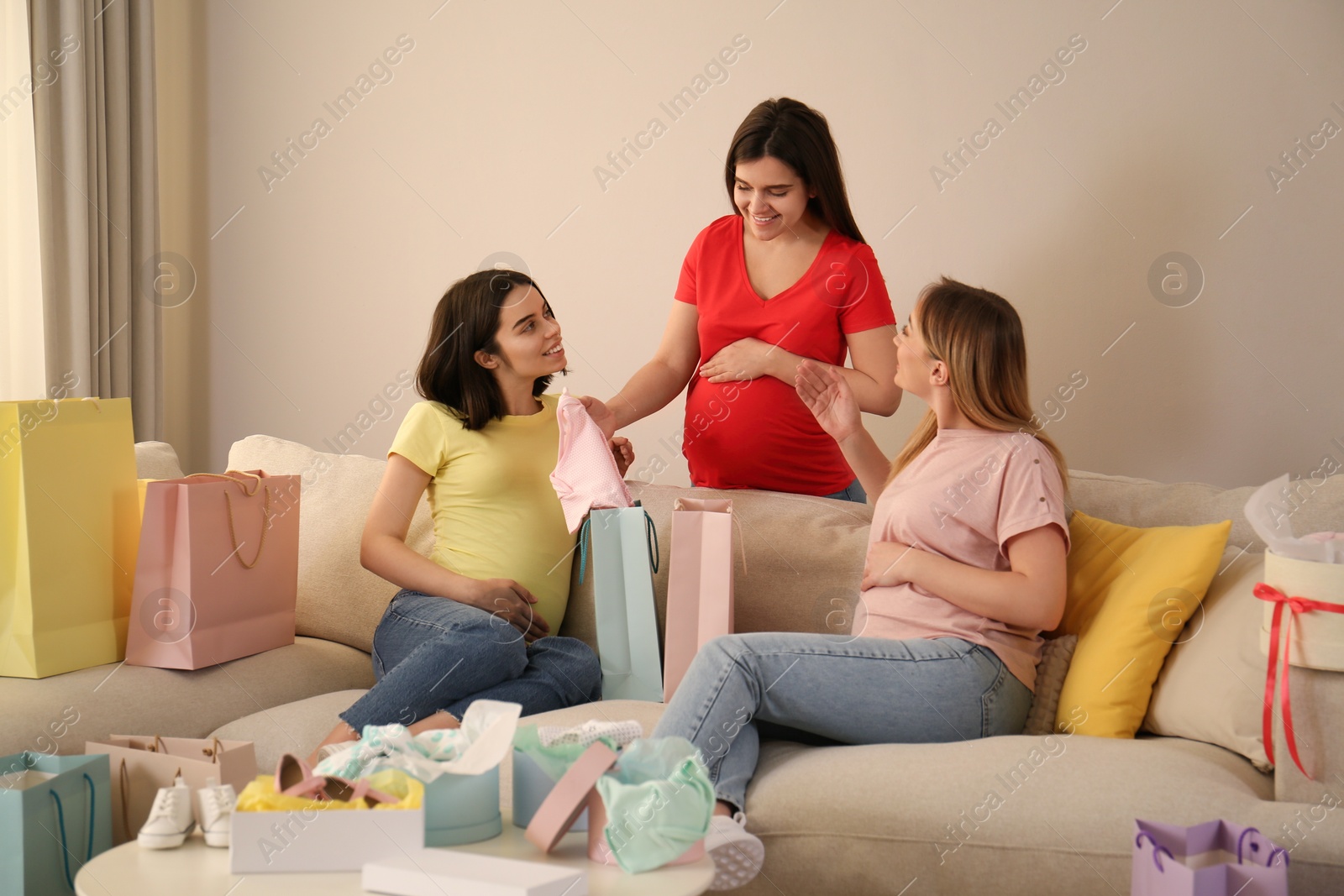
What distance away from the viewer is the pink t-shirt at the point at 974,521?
1.64m

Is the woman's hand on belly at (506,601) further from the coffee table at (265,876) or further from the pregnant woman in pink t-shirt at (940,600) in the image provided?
the coffee table at (265,876)

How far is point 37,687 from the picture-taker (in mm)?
1759

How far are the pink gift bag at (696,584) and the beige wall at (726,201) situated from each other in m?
0.85

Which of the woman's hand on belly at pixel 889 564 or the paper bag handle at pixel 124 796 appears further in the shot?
the woman's hand on belly at pixel 889 564

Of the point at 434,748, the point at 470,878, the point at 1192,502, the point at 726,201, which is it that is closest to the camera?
the point at 470,878

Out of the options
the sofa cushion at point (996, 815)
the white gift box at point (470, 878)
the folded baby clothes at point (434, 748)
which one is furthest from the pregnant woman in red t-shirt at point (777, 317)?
the white gift box at point (470, 878)

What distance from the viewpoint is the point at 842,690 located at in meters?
1.58

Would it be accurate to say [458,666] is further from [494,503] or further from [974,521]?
[974,521]

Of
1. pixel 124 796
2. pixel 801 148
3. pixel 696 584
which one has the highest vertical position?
pixel 801 148

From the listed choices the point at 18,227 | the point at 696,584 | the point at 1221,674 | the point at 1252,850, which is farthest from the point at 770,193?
the point at 18,227

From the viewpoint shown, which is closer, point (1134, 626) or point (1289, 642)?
point (1289, 642)

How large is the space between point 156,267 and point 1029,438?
8.99 ft

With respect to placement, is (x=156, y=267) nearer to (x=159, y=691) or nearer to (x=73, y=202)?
(x=73, y=202)

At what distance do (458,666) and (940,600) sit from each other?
2.79 feet
